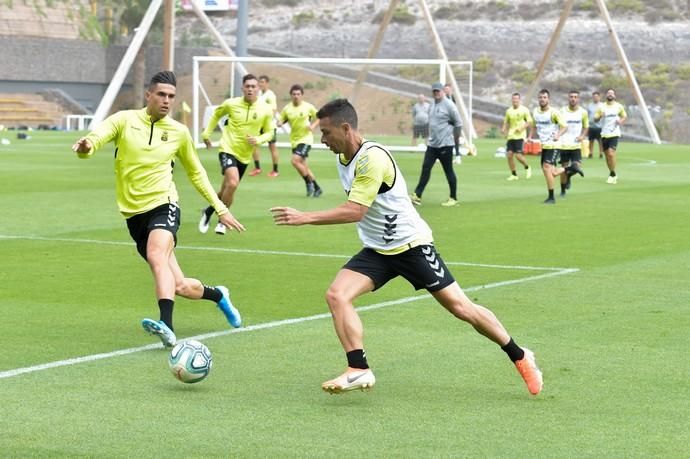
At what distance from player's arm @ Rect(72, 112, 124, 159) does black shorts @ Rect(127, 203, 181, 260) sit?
25.6 inches

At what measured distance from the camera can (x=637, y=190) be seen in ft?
101

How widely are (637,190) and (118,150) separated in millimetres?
20925

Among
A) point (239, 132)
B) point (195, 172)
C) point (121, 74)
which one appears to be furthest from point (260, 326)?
point (121, 74)

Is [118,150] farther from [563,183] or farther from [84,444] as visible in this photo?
[563,183]

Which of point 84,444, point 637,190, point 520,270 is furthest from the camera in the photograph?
point 637,190

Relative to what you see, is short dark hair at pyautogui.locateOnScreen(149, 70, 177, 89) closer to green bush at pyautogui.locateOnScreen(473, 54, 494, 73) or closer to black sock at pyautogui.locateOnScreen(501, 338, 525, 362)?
black sock at pyautogui.locateOnScreen(501, 338, 525, 362)

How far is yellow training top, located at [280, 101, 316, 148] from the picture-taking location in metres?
30.1

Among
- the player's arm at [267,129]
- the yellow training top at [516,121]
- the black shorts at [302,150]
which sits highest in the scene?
the player's arm at [267,129]

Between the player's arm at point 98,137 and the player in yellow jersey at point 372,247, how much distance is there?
95.9 inches

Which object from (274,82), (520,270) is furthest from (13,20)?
(520,270)

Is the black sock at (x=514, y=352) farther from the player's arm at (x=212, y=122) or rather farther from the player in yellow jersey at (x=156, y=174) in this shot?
the player's arm at (x=212, y=122)

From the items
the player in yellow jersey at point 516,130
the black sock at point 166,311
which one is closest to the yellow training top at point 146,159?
the black sock at point 166,311

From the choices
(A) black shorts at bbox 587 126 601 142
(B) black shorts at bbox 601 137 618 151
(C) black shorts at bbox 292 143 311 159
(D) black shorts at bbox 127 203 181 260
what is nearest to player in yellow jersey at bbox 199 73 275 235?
(C) black shorts at bbox 292 143 311 159

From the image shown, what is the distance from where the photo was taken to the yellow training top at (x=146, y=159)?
1144 centimetres
